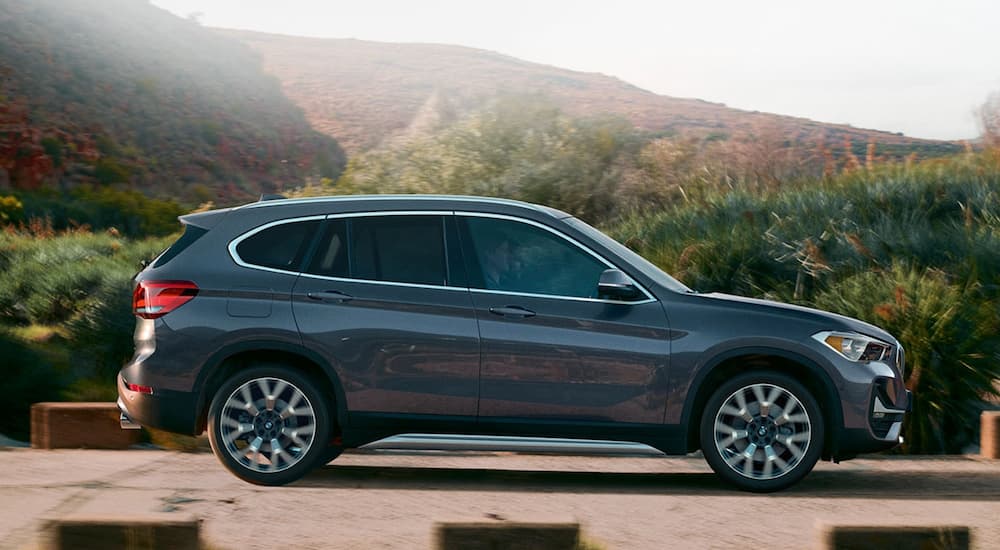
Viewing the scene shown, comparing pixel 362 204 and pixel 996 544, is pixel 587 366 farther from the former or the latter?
pixel 996 544

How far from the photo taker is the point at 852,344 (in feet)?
25.5

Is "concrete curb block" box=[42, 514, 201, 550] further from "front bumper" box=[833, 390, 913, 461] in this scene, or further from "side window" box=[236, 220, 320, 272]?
"front bumper" box=[833, 390, 913, 461]

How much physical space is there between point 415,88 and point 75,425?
211ft

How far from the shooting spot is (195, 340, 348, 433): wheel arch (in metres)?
7.78

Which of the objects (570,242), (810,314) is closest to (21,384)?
(570,242)

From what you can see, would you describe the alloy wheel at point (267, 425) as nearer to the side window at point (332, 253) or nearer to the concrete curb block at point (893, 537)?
the side window at point (332, 253)

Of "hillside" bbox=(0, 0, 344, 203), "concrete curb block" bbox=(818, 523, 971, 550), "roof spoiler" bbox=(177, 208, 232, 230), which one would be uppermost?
"hillside" bbox=(0, 0, 344, 203)

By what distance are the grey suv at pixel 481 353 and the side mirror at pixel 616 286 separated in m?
0.02

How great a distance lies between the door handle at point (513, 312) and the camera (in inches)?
302

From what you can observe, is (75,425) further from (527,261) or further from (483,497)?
(527,261)

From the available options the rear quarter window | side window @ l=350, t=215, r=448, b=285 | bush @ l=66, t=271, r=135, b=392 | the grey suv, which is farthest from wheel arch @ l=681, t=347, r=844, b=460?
bush @ l=66, t=271, r=135, b=392

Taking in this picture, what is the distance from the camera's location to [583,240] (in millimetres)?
7883

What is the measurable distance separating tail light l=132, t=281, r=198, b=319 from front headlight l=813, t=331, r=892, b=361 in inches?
145

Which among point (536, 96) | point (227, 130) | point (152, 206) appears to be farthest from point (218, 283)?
point (227, 130)
